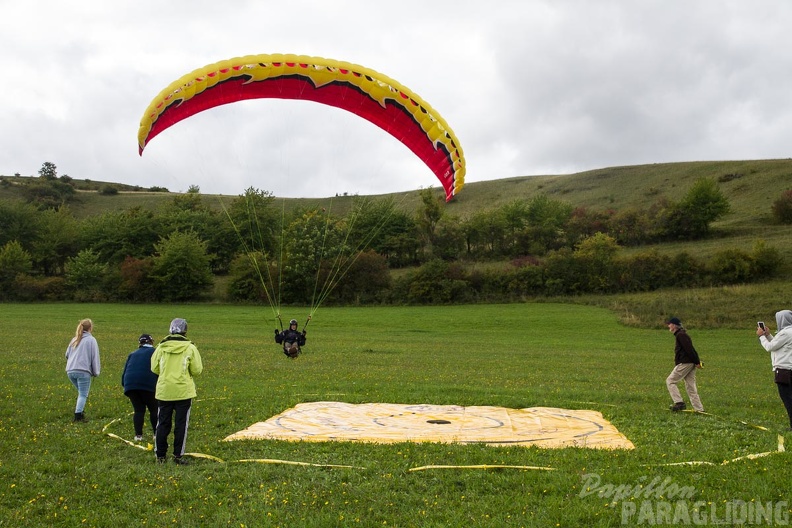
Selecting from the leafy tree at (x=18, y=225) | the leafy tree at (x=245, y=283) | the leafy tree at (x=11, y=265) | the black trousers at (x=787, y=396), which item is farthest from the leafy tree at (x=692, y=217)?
the leafy tree at (x=18, y=225)

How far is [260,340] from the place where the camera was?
27766 mm

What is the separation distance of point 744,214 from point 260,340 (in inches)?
2626

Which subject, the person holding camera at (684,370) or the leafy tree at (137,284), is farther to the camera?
the leafy tree at (137,284)

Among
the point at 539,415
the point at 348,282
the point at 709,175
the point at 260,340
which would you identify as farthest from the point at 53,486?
the point at 709,175

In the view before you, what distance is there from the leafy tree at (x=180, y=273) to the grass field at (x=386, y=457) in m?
35.8

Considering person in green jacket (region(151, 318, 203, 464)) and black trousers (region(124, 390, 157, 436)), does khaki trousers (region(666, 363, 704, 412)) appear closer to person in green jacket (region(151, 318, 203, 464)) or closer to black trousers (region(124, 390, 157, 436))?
person in green jacket (region(151, 318, 203, 464))

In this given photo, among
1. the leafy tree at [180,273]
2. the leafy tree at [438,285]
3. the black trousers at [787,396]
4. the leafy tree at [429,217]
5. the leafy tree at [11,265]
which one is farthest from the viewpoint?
the leafy tree at [429,217]

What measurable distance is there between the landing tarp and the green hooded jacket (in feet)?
4.49

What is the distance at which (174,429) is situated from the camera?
752 centimetres

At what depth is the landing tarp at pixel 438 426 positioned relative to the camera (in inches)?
331

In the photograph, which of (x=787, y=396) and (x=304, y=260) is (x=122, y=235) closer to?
(x=304, y=260)

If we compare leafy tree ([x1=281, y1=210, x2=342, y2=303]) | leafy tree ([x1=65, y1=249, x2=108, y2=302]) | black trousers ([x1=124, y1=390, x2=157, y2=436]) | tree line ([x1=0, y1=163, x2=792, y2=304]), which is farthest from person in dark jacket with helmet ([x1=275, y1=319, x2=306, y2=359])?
leafy tree ([x1=65, y1=249, x2=108, y2=302])

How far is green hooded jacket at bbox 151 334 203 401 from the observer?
294 inches

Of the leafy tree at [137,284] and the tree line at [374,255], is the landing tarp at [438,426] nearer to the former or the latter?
the tree line at [374,255]
